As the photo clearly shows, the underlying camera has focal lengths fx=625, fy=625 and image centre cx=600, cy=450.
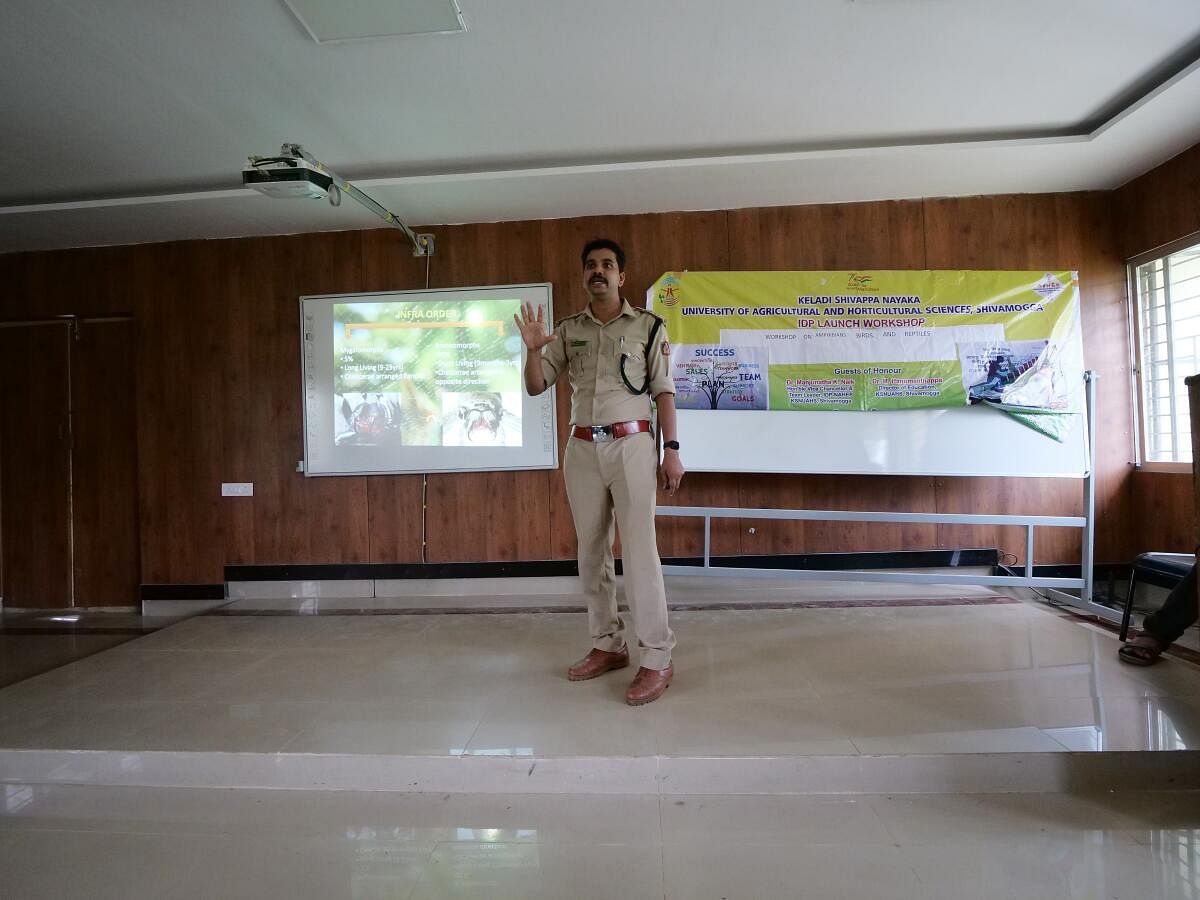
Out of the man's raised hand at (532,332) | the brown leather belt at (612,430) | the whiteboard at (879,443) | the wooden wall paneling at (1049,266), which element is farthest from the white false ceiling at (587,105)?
the brown leather belt at (612,430)

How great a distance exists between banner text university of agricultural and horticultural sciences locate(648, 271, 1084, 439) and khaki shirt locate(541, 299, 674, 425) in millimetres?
1511

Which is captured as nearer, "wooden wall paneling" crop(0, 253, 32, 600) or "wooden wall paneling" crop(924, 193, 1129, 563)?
"wooden wall paneling" crop(924, 193, 1129, 563)

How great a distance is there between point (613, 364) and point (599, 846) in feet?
5.04

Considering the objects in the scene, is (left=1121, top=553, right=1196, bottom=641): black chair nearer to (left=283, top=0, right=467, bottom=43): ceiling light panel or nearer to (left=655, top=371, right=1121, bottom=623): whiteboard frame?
(left=655, top=371, right=1121, bottom=623): whiteboard frame

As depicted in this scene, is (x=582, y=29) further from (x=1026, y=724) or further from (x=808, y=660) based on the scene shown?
(x=1026, y=724)

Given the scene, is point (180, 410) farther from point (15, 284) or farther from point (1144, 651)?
point (1144, 651)

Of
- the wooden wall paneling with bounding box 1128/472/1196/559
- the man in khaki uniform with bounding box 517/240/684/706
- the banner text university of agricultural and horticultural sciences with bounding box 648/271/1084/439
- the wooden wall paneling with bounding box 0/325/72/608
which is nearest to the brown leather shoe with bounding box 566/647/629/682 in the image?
the man in khaki uniform with bounding box 517/240/684/706

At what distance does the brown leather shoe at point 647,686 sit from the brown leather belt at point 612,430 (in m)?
0.86

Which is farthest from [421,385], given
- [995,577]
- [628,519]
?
[995,577]

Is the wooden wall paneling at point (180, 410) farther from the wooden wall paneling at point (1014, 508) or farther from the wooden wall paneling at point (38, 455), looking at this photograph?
the wooden wall paneling at point (1014, 508)

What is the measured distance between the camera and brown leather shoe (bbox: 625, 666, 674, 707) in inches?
87.4

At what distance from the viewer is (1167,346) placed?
3.72 metres

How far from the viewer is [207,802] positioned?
191 centimetres

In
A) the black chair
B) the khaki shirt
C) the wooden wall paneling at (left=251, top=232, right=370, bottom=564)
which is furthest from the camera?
the wooden wall paneling at (left=251, top=232, right=370, bottom=564)
